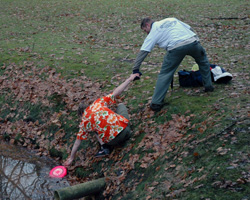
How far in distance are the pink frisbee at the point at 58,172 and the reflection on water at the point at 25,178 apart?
0.31 feet

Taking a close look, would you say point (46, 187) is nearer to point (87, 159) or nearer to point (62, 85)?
point (87, 159)

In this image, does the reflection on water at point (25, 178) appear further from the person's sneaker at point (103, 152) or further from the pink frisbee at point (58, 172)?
the person's sneaker at point (103, 152)

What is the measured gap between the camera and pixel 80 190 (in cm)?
554

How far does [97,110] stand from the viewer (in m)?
6.31

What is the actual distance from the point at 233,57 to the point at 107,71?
4.53 metres

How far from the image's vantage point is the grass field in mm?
4820

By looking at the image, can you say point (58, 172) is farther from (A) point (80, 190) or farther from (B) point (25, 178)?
(A) point (80, 190)

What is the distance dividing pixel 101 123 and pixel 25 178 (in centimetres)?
238

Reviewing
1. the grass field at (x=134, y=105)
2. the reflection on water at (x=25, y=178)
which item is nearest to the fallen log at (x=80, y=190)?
the grass field at (x=134, y=105)

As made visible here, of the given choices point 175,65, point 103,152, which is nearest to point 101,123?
point 103,152

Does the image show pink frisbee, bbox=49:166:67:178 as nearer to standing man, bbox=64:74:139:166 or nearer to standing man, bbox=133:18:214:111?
standing man, bbox=64:74:139:166

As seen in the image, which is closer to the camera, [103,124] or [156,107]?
[103,124]

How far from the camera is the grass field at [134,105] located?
482 centimetres

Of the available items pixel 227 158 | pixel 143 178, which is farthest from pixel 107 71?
pixel 227 158
